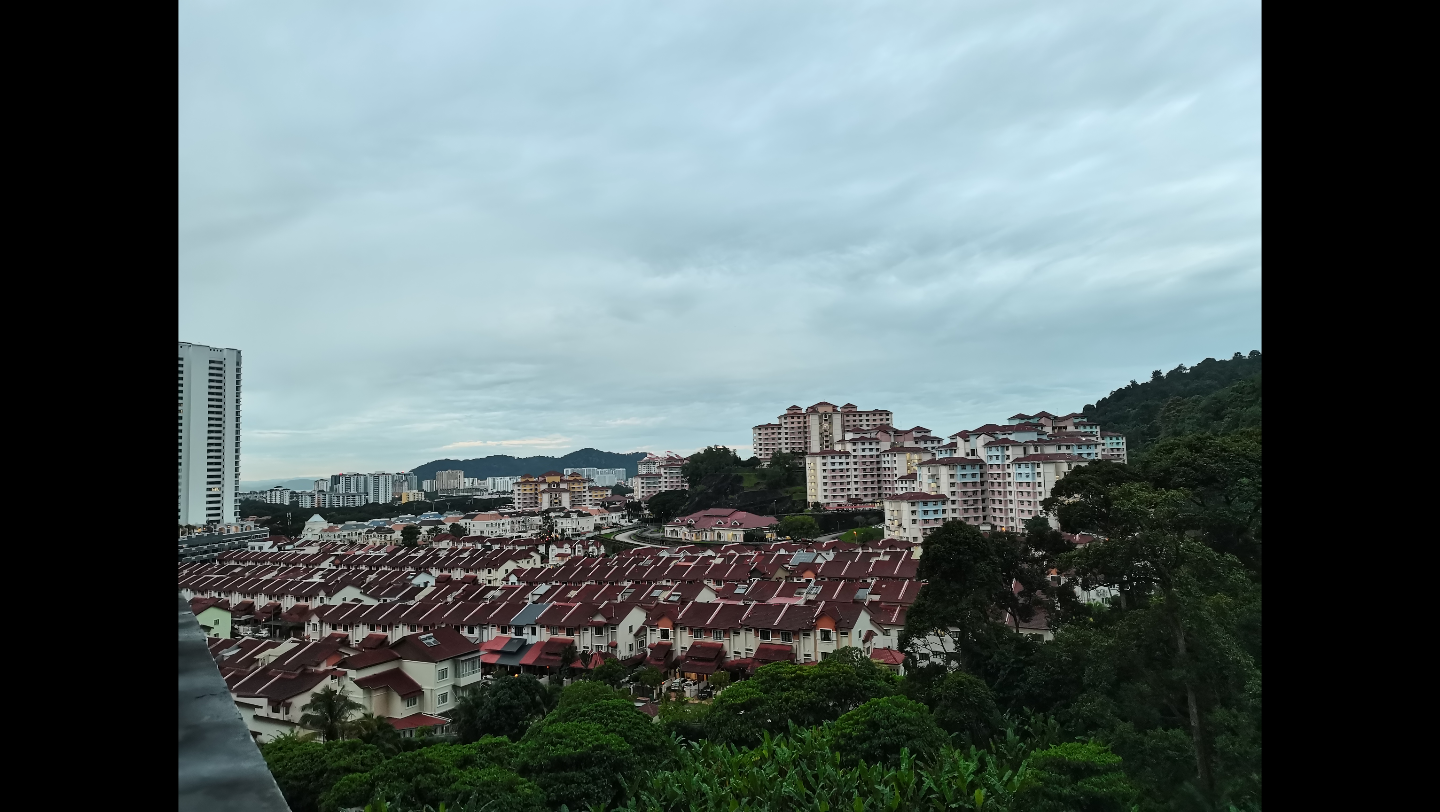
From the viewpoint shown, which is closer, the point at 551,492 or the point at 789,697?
the point at 789,697

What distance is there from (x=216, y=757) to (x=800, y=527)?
23252 mm

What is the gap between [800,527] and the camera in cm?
2361

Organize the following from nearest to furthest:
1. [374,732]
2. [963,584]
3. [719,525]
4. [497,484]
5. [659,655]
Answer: [374,732], [963,584], [659,655], [719,525], [497,484]

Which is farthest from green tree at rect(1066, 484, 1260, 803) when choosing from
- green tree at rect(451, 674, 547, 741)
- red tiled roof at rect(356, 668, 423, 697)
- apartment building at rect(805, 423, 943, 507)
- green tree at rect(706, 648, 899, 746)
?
apartment building at rect(805, 423, 943, 507)

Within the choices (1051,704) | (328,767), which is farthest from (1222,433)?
Answer: (328,767)

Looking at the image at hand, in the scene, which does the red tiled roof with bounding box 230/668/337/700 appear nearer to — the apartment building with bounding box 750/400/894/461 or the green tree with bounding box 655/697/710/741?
the green tree with bounding box 655/697/710/741

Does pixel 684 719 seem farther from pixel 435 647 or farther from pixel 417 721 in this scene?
pixel 435 647

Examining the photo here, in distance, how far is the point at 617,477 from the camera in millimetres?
67750

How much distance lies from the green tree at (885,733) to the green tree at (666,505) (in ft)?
85.0

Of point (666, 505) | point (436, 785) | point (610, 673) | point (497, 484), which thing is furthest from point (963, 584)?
point (497, 484)

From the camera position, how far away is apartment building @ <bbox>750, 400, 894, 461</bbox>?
35125 mm

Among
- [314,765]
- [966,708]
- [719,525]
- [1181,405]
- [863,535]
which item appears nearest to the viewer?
[314,765]

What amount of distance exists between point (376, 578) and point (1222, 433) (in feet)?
63.3
